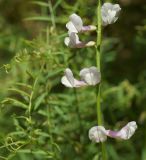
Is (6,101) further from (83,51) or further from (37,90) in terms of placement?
(83,51)

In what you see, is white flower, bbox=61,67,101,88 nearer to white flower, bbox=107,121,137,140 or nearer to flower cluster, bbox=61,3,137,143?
flower cluster, bbox=61,3,137,143

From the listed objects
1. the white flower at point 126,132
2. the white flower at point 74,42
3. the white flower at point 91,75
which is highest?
the white flower at point 74,42

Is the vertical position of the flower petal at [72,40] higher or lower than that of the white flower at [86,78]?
higher

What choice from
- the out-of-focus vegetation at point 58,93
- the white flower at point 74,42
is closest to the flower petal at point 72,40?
the white flower at point 74,42

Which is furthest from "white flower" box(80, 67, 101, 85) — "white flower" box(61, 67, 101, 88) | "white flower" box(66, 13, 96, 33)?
"white flower" box(66, 13, 96, 33)

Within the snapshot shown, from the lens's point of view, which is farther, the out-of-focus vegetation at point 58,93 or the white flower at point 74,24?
the out-of-focus vegetation at point 58,93

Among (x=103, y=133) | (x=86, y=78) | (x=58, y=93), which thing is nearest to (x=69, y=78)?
(x=86, y=78)

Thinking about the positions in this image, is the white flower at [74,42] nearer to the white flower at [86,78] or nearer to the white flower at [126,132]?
the white flower at [86,78]
